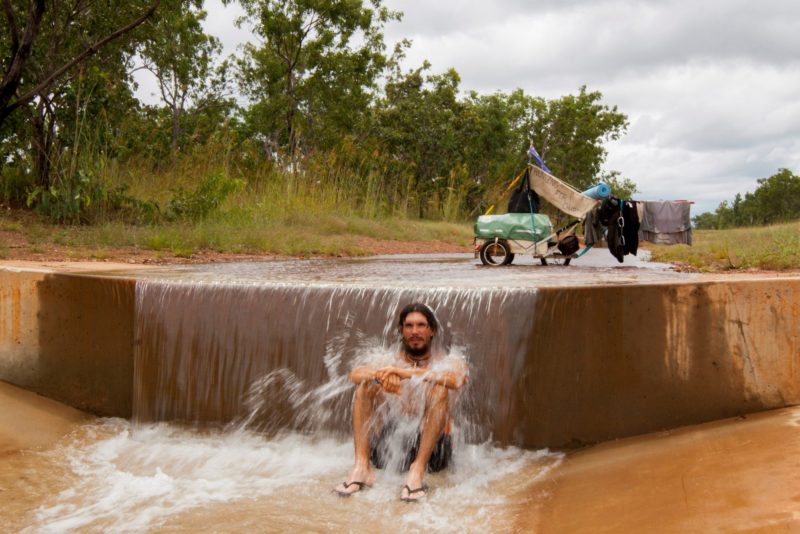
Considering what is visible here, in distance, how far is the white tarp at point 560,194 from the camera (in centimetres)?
895

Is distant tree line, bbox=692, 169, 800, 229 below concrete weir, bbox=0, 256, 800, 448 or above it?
above

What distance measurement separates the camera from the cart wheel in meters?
9.30

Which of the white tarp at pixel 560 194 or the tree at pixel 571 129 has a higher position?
the tree at pixel 571 129

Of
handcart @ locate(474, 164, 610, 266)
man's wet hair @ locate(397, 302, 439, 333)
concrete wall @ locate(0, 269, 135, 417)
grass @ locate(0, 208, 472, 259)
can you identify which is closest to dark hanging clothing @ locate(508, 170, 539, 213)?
handcart @ locate(474, 164, 610, 266)

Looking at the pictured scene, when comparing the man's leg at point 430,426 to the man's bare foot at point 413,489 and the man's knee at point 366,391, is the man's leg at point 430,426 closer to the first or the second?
the man's bare foot at point 413,489

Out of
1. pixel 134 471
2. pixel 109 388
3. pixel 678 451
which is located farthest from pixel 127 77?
pixel 678 451

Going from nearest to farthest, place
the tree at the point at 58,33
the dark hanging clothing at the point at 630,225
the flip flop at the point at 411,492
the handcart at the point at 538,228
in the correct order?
the flip flop at the point at 411,492 → the dark hanging clothing at the point at 630,225 → the handcart at the point at 538,228 → the tree at the point at 58,33

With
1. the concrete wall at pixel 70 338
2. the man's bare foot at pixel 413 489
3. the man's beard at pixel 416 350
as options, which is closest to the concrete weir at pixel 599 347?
the man's beard at pixel 416 350

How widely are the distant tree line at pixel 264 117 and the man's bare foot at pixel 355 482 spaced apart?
7997mm

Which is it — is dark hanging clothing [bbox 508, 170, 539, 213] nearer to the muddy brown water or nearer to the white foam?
the muddy brown water

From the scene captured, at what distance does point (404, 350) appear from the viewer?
158 inches

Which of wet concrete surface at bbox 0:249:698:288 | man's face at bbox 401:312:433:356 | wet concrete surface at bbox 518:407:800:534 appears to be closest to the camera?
wet concrete surface at bbox 518:407:800:534

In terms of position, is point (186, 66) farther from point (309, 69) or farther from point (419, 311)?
point (419, 311)

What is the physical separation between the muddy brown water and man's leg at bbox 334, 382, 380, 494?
76 millimetres
